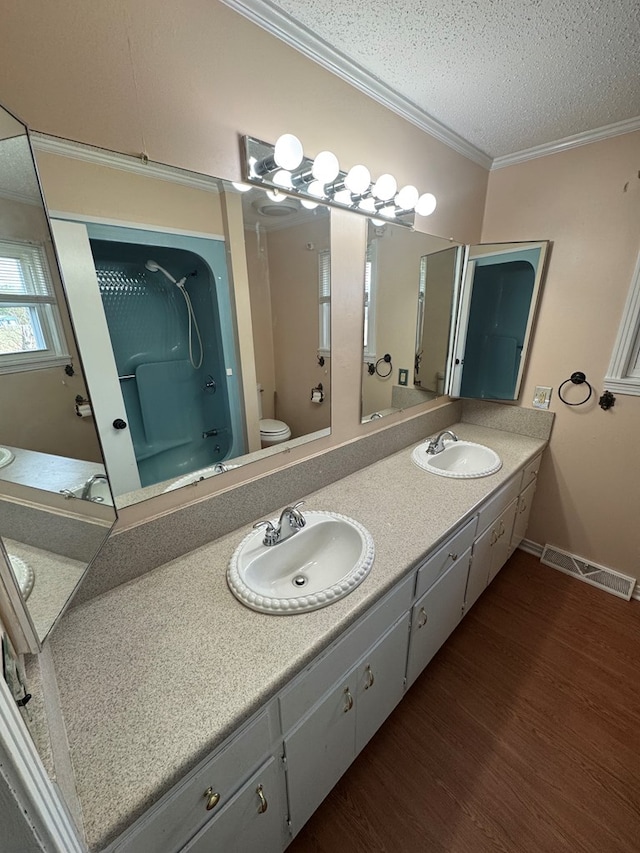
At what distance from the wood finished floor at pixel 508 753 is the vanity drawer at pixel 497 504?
603mm

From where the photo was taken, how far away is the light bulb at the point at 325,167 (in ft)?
3.40

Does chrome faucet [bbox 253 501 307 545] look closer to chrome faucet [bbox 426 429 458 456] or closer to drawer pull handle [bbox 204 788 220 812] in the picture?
drawer pull handle [bbox 204 788 220 812]

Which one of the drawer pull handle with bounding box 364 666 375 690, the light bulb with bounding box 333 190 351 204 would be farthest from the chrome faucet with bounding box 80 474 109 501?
the light bulb with bounding box 333 190 351 204

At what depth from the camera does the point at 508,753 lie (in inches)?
47.5

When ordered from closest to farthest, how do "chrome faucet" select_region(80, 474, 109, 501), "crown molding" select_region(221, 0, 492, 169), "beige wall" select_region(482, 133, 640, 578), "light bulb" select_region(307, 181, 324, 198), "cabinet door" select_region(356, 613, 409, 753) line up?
"chrome faucet" select_region(80, 474, 109, 501)
"crown molding" select_region(221, 0, 492, 169)
"cabinet door" select_region(356, 613, 409, 753)
"light bulb" select_region(307, 181, 324, 198)
"beige wall" select_region(482, 133, 640, 578)

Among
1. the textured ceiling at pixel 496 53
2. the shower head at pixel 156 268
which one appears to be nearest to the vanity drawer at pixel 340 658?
the shower head at pixel 156 268

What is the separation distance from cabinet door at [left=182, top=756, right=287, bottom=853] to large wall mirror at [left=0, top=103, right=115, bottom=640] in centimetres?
52


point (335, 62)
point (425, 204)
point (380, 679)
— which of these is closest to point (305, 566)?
point (380, 679)

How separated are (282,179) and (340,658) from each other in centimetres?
138

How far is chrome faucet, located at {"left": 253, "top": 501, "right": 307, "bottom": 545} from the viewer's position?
3.46ft

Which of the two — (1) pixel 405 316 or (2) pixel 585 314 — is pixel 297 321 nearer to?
(1) pixel 405 316

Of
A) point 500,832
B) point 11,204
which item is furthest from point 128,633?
point 500,832

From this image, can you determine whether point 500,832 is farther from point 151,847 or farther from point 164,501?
point 164,501

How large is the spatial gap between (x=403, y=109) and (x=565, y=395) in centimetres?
155
